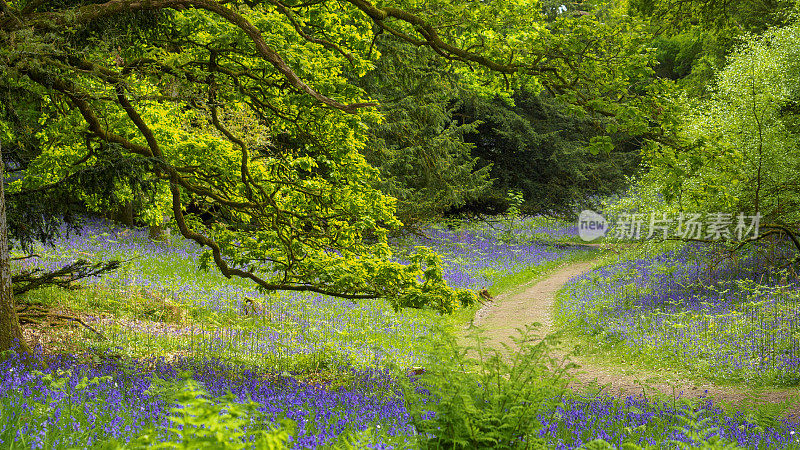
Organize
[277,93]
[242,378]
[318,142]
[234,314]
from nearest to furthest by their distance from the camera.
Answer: [242,378], [318,142], [277,93], [234,314]

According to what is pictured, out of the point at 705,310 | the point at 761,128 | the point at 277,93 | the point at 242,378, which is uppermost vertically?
the point at 761,128

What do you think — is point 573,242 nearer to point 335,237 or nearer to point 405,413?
point 335,237

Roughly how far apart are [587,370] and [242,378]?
23.4 ft

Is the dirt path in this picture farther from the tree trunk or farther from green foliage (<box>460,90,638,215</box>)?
green foliage (<box>460,90,638,215</box>)

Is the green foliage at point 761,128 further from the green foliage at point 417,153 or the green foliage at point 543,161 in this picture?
the green foliage at point 543,161

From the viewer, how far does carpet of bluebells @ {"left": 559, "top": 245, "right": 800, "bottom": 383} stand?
10.8 metres

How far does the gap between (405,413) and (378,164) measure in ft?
49.6

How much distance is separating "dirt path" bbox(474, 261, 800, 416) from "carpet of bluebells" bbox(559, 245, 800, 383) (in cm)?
59

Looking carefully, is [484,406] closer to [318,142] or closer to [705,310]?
[318,142]

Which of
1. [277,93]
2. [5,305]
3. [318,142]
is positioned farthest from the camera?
[277,93]

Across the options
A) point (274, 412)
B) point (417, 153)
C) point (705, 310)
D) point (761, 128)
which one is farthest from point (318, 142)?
point (417, 153)

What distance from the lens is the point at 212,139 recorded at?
8.02 metres

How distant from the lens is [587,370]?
11.6 metres

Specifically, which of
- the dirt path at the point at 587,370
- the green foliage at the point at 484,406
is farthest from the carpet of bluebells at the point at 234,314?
the green foliage at the point at 484,406
